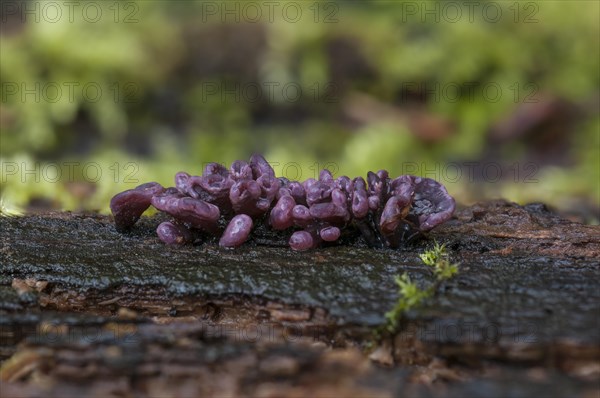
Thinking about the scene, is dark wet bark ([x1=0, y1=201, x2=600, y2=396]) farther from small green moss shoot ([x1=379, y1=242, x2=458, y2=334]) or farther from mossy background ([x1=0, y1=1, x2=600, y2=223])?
mossy background ([x1=0, y1=1, x2=600, y2=223])

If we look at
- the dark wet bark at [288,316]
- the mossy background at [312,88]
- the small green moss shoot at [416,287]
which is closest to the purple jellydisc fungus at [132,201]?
the dark wet bark at [288,316]

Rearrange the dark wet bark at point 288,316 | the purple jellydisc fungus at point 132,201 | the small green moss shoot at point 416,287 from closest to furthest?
1. the dark wet bark at point 288,316
2. the small green moss shoot at point 416,287
3. the purple jellydisc fungus at point 132,201

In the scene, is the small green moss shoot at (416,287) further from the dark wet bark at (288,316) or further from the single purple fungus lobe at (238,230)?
the single purple fungus lobe at (238,230)

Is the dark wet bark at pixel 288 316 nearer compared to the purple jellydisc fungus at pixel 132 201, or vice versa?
the dark wet bark at pixel 288 316

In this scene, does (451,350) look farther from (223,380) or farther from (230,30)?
(230,30)

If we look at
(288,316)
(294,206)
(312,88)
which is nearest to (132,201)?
(294,206)

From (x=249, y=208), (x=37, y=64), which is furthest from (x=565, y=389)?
(x=37, y=64)

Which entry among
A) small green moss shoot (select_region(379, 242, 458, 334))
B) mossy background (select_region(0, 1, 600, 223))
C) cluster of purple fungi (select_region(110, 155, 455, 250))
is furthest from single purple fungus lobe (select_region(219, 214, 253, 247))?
mossy background (select_region(0, 1, 600, 223))
